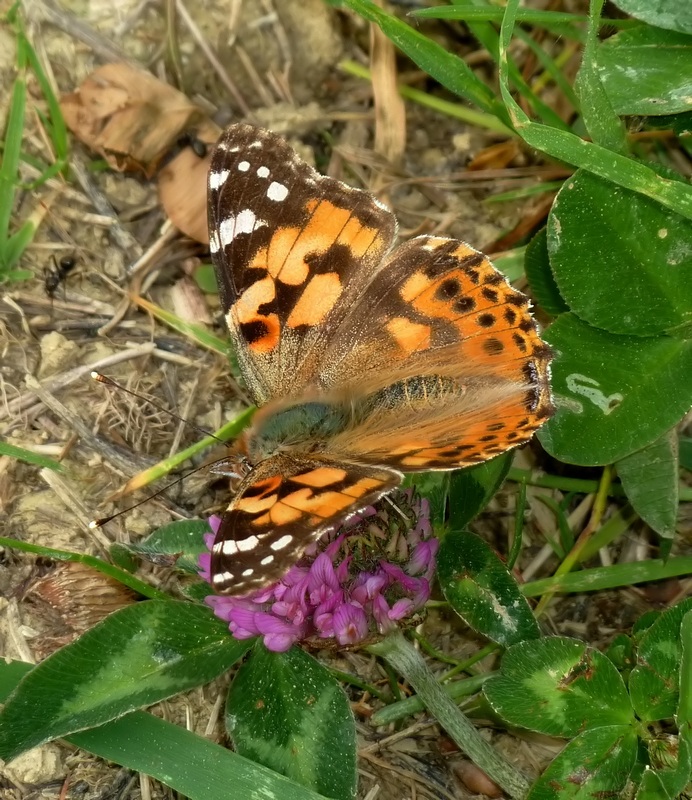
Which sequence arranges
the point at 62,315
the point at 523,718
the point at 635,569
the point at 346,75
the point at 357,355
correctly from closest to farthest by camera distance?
the point at 523,718 < the point at 357,355 < the point at 635,569 < the point at 62,315 < the point at 346,75

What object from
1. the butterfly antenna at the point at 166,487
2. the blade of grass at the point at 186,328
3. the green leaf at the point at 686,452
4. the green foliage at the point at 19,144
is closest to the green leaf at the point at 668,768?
the green leaf at the point at 686,452

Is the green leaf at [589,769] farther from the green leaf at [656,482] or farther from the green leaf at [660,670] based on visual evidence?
the green leaf at [656,482]

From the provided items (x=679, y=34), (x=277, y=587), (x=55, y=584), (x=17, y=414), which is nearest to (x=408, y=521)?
(x=277, y=587)

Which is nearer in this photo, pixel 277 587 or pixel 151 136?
pixel 277 587

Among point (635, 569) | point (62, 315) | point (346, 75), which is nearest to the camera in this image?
point (635, 569)

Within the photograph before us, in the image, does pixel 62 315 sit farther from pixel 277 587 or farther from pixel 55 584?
pixel 277 587

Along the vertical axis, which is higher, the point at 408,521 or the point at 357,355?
the point at 357,355
